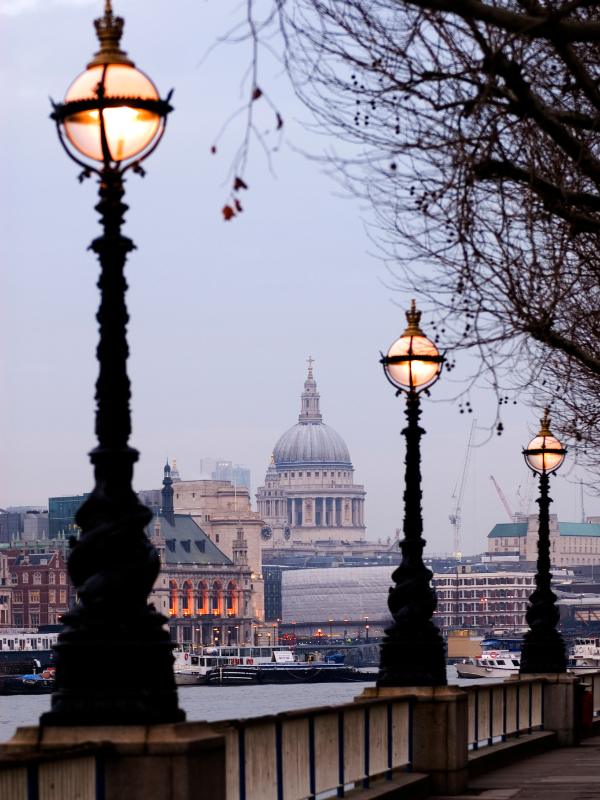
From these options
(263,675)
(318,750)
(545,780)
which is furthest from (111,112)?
(263,675)

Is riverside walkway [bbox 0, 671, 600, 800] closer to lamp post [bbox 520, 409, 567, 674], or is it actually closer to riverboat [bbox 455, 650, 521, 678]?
lamp post [bbox 520, 409, 567, 674]

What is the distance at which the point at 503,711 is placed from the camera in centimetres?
2984

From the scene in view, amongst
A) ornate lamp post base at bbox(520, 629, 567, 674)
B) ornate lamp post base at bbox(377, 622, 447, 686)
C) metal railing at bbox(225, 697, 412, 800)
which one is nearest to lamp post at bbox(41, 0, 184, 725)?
metal railing at bbox(225, 697, 412, 800)

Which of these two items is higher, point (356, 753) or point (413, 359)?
point (413, 359)

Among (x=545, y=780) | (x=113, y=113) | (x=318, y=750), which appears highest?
(x=113, y=113)

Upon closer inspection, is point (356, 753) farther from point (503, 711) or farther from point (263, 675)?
point (263, 675)

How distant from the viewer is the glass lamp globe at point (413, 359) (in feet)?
83.3

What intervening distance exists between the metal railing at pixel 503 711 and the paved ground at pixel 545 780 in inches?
24.1

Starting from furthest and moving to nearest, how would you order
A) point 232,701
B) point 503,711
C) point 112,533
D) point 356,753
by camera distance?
point 232,701
point 503,711
point 356,753
point 112,533

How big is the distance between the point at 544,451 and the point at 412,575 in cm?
1030

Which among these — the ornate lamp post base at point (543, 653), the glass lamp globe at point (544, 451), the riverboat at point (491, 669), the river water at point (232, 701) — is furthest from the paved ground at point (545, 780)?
the riverboat at point (491, 669)

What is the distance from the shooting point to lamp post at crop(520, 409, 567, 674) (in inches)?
1364

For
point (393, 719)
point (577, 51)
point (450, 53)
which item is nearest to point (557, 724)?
point (393, 719)

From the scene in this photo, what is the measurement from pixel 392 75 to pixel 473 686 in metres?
12.4
